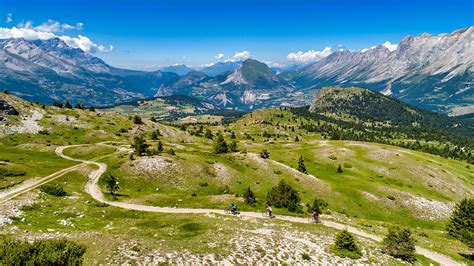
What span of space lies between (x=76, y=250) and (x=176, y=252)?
11191 millimetres

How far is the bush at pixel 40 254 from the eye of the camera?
2109cm

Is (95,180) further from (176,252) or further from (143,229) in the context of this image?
(176,252)

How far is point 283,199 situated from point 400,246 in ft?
82.4

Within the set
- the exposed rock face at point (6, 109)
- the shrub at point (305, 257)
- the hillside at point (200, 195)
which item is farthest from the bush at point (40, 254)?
the exposed rock face at point (6, 109)

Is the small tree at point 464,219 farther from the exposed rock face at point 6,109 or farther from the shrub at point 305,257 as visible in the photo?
the exposed rock face at point 6,109

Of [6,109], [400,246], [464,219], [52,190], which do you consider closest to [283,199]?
[400,246]

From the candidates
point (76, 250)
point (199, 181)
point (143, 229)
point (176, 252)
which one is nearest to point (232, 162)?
point (199, 181)

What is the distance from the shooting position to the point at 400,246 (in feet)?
129

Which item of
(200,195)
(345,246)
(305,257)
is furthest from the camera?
(200,195)

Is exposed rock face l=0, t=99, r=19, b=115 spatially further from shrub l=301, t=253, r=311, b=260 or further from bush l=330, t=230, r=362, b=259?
bush l=330, t=230, r=362, b=259

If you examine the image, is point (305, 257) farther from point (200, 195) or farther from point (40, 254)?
point (200, 195)

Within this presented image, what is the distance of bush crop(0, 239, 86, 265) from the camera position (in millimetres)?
21094

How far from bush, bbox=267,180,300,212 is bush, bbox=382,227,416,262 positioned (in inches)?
837

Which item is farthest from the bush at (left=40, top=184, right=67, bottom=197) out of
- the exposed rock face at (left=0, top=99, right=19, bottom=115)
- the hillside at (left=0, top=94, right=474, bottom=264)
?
the exposed rock face at (left=0, top=99, right=19, bottom=115)
